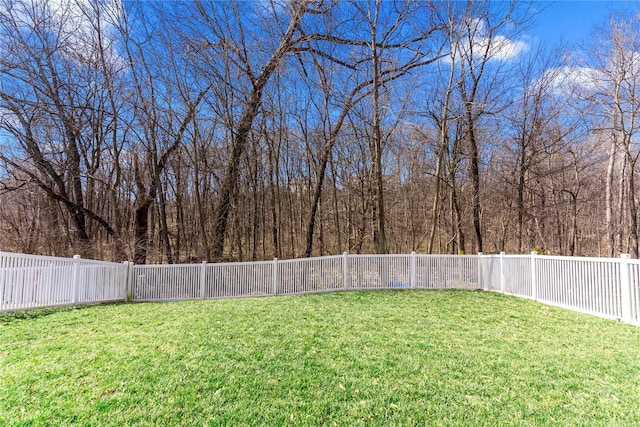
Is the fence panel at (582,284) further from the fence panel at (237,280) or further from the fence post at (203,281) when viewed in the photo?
the fence post at (203,281)

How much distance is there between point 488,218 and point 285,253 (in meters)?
10.9

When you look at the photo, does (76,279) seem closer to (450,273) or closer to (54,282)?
(54,282)

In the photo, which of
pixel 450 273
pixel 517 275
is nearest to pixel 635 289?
pixel 517 275

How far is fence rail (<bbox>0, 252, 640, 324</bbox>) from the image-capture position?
5246 mm

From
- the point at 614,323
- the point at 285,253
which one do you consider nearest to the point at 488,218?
the point at 285,253

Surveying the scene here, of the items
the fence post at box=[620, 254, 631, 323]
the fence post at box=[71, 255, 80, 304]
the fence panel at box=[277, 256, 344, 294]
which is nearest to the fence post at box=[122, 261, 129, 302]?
the fence post at box=[71, 255, 80, 304]

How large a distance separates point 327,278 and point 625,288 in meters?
5.94

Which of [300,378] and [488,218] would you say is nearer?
[300,378]

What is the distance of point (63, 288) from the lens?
618 centimetres

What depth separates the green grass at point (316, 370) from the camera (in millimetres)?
2330

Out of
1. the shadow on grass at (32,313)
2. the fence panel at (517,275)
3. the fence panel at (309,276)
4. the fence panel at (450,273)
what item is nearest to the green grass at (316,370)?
the shadow on grass at (32,313)

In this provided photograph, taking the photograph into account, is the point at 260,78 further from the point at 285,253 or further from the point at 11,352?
the point at 11,352

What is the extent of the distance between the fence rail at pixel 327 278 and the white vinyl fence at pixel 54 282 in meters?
0.01

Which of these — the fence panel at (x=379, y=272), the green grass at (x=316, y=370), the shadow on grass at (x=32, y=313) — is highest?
the fence panel at (x=379, y=272)
